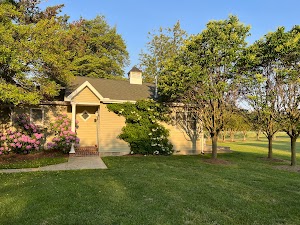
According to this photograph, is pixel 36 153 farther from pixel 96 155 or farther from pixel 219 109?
pixel 219 109

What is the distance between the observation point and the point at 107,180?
6867mm

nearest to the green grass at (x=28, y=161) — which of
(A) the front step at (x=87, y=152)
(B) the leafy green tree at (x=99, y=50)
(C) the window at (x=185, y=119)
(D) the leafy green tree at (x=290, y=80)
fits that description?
(A) the front step at (x=87, y=152)

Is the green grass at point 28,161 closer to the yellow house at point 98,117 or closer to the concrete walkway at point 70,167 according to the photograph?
the concrete walkway at point 70,167

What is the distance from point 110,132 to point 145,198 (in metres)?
8.05

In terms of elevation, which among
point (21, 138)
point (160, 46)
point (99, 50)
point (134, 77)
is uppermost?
point (160, 46)

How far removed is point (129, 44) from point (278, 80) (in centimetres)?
2661

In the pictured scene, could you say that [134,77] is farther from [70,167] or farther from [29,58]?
[70,167]

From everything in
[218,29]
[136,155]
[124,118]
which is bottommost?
[136,155]

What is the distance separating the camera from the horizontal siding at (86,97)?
12375 millimetres

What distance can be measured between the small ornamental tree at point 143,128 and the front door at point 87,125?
193cm

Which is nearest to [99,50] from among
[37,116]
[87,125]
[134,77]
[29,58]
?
[134,77]

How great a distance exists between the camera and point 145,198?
5301 millimetres

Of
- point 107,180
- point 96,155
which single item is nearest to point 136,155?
point 96,155

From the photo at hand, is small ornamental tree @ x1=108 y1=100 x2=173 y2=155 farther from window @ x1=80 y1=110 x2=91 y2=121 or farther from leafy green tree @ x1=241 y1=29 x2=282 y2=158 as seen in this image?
leafy green tree @ x1=241 y1=29 x2=282 y2=158
